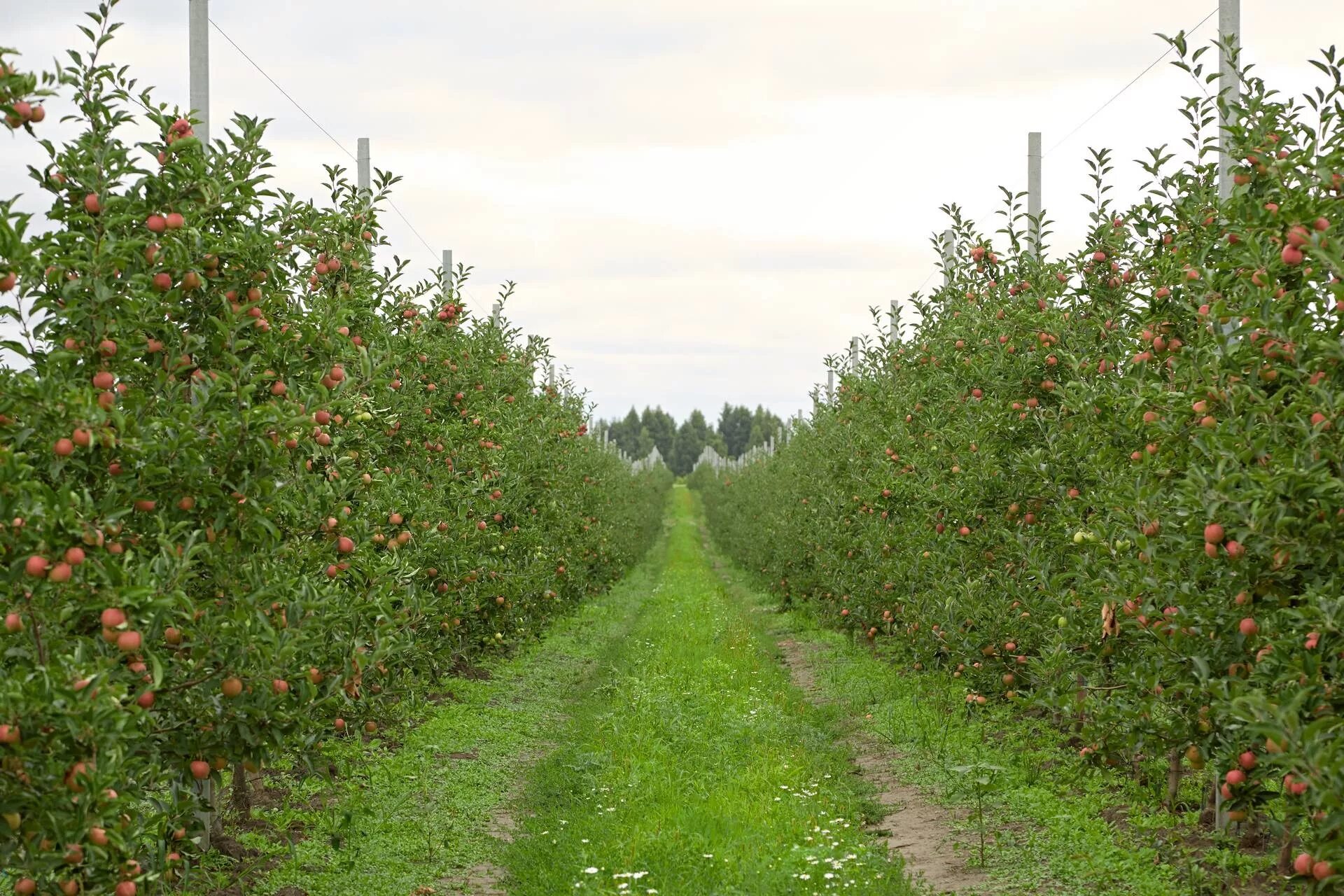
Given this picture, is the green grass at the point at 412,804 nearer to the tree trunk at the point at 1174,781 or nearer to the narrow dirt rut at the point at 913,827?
the narrow dirt rut at the point at 913,827

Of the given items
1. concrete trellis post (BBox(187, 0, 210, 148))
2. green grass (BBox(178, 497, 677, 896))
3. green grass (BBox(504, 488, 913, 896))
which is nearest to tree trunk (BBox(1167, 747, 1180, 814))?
green grass (BBox(504, 488, 913, 896))

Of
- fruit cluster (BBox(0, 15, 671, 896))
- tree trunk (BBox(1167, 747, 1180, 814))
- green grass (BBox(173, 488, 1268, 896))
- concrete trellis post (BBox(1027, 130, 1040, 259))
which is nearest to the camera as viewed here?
fruit cluster (BBox(0, 15, 671, 896))

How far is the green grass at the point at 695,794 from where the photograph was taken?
6457 mm

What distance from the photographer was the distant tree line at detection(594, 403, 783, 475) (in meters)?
116

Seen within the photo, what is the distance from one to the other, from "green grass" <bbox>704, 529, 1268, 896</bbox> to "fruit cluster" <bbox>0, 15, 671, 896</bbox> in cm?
405

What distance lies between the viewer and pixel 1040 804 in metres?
7.59

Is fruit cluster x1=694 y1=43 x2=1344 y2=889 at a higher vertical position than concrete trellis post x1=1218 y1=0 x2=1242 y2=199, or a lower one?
lower

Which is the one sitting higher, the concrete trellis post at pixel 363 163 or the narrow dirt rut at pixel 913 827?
the concrete trellis post at pixel 363 163

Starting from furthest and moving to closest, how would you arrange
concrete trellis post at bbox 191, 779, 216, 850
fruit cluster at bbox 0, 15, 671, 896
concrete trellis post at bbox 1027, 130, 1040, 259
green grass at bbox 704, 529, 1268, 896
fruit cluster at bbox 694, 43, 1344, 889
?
concrete trellis post at bbox 1027, 130, 1040, 259
green grass at bbox 704, 529, 1268, 896
concrete trellis post at bbox 191, 779, 216, 850
fruit cluster at bbox 694, 43, 1344, 889
fruit cluster at bbox 0, 15, 671, 896

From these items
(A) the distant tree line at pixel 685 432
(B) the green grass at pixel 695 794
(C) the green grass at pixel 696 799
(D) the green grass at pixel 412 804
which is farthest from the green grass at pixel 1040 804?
(A) the distant tree line at pixel 685 432

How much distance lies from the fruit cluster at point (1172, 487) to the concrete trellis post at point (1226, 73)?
0.37 ft

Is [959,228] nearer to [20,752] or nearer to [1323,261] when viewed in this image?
[1323,261]

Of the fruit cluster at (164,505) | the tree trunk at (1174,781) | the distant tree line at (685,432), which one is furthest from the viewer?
the distant tree line at (685,432)

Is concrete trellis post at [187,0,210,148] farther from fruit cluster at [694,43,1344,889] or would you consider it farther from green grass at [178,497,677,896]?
fruit cluster at [694,43,1344,889]
